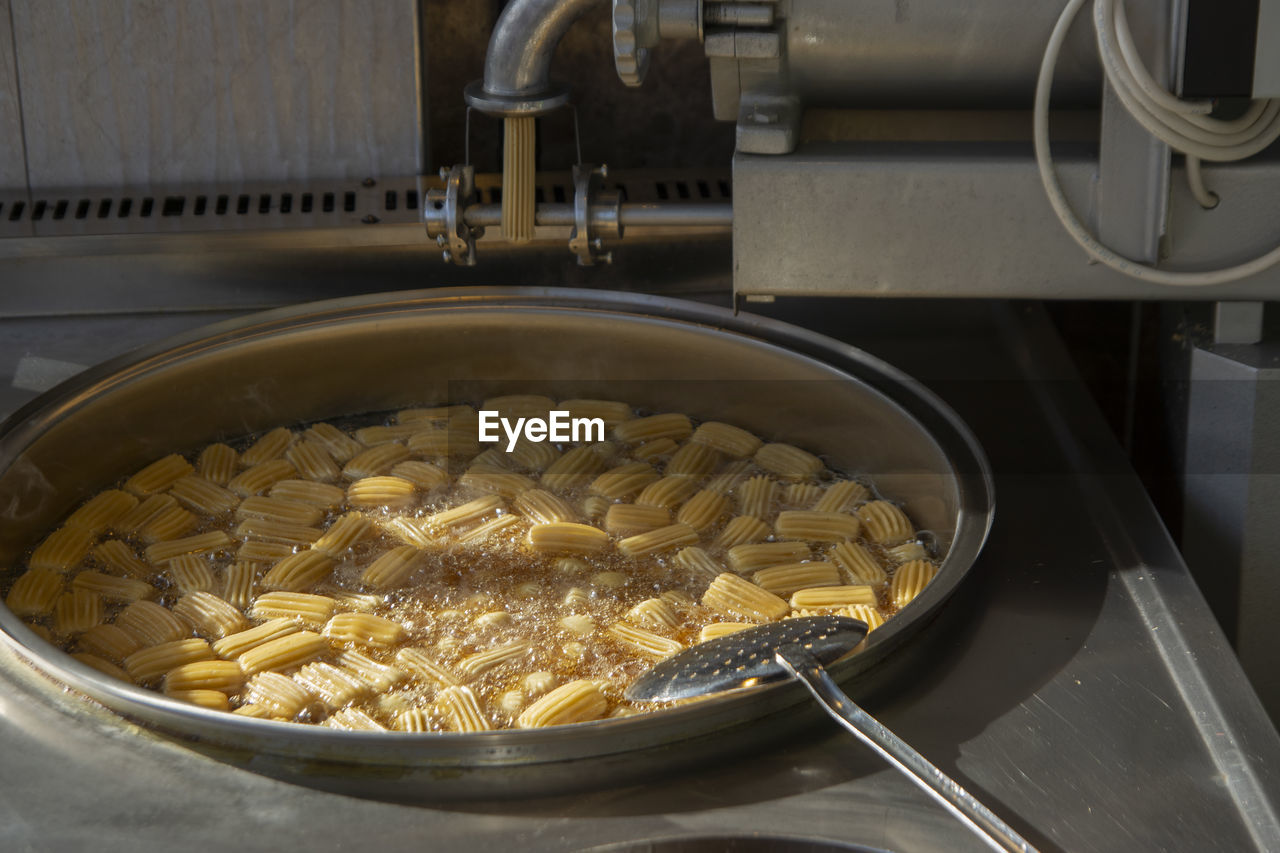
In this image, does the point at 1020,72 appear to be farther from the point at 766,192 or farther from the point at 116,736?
the point at 116,736

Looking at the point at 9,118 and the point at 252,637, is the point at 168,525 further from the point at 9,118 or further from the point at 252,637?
the point at 9,118

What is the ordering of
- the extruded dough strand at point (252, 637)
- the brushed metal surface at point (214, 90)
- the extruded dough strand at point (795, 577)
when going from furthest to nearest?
the brushed metal surface at point (214, 90) < the extruded dough strand at point (795, 577) < the extruded dough strand at point (252, 637)

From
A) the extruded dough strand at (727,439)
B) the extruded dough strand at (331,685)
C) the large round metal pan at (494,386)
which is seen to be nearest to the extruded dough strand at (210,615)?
the extruded dough strand at (331,685)

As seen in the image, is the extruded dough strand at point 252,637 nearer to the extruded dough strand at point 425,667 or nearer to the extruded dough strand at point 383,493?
the extruded dough strand at point 425,667

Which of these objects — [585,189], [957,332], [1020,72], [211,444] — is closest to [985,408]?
[957,332]

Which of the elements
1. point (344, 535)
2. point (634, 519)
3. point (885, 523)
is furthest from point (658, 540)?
point (344, 535)

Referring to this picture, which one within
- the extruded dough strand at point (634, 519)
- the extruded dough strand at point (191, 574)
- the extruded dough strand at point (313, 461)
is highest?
the extruded dough strand at point (313, 461)

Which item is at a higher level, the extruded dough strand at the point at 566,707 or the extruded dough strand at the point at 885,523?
the extruded dough strand at the point at 885,523
